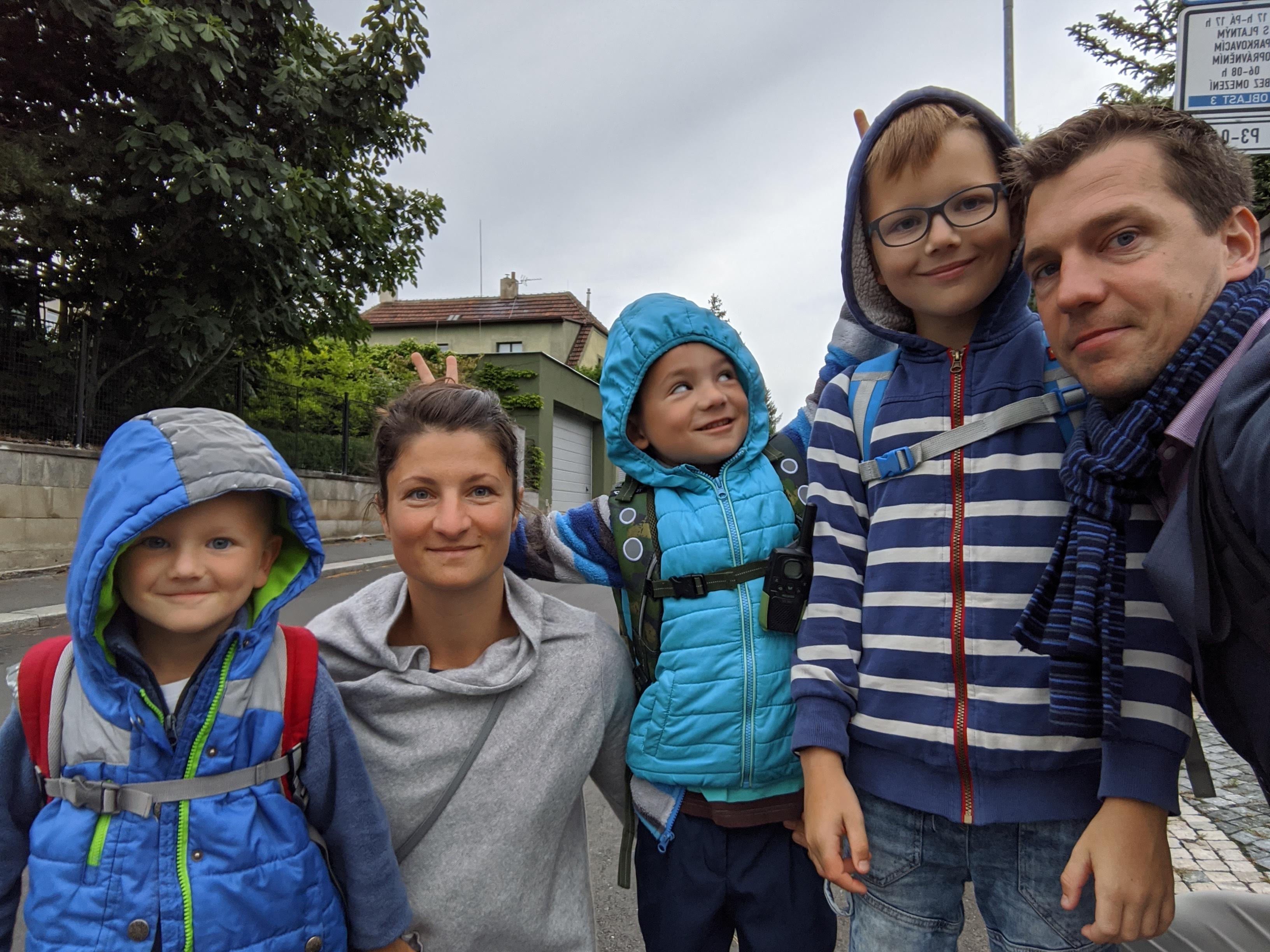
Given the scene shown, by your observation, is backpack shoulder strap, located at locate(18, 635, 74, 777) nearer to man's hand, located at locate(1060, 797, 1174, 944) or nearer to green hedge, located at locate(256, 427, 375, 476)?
man's hand, located at locate(1060, 797, 1174, 944)

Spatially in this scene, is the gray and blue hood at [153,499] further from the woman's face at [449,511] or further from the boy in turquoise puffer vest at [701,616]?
the boy in turquoise puffer vest at [701,616]

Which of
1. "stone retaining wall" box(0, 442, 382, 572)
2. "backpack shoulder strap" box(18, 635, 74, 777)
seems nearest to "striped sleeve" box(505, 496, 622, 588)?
"backpack shoulder strap" box(18, 635, 74, 777)

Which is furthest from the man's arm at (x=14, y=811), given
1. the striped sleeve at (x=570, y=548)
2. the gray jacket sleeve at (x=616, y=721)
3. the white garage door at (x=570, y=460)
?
the white garage door at (x=570, y=460)

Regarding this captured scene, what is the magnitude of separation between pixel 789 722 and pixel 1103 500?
762 mm

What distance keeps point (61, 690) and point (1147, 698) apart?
1824 mm

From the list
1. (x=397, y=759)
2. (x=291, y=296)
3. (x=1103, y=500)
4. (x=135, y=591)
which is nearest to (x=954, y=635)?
(x=1103, y=500)

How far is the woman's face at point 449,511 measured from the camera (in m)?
1.60

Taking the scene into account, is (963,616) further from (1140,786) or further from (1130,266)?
(1130,266)

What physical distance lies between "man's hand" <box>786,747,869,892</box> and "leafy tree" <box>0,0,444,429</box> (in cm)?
865

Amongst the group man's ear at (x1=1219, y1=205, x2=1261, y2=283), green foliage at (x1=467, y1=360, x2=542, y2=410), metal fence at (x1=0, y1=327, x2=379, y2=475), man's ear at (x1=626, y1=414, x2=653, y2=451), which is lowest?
man's ear at (x1=626, y1=414, x2=653, y2=451)

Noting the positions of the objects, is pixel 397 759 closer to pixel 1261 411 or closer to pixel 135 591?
pixel 135 591

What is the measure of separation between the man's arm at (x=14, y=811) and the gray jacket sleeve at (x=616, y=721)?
1081 millimetres

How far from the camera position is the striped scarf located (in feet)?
3.50

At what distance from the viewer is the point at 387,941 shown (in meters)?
1.45
